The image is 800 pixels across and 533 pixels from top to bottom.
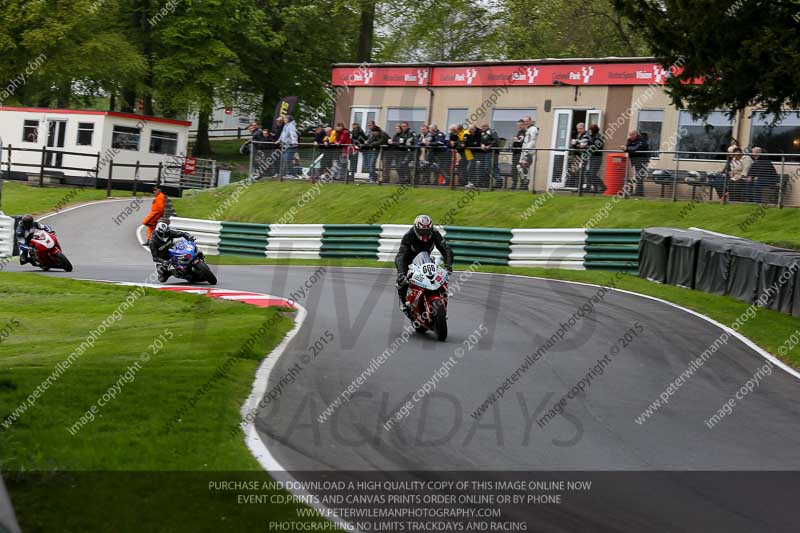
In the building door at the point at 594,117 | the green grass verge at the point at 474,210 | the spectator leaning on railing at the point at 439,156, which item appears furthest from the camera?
the building door at the point at 594,117

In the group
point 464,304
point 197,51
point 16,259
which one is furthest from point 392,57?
point 464,304

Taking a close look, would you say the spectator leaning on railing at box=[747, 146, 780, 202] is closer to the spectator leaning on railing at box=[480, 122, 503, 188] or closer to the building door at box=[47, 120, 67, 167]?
the spectator leaning on railing at box=[480, 122, 503, 188]

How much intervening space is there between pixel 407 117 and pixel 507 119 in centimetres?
415

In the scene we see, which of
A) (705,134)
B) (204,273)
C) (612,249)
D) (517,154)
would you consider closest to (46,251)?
(204,273)

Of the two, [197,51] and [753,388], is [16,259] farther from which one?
[197,51]

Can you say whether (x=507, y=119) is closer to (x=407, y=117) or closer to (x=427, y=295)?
(x=407, y=117)

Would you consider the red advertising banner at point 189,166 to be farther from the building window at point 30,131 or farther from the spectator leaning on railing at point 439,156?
the spectator leaning on railing at point 439,156

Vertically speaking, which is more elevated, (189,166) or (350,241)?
(189,166)

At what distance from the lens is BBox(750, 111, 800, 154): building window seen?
24234 mm

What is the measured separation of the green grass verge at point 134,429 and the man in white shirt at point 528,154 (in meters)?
13.1

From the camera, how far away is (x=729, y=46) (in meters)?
15.0

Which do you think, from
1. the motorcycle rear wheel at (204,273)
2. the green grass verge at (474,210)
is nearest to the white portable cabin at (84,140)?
the green grass verge at (474,210)

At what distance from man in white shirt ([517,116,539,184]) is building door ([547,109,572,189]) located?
0.51m

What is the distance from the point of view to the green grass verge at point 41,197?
37053 mm
